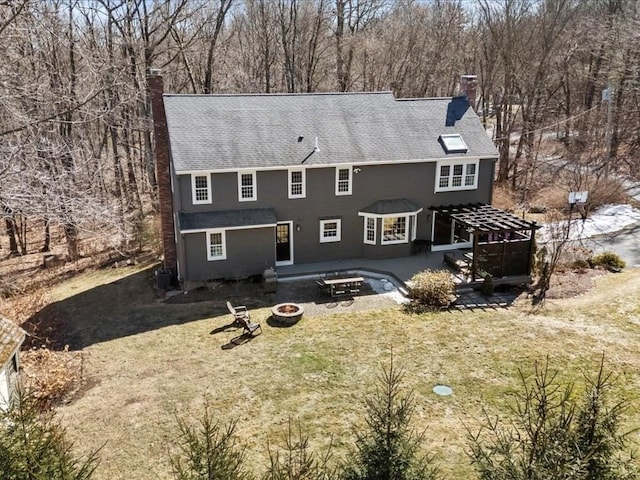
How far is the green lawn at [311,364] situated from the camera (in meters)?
11.9

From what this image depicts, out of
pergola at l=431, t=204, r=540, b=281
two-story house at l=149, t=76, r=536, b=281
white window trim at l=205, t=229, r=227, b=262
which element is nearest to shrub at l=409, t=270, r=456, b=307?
pergola at l=431, t=204, r=540, b=281

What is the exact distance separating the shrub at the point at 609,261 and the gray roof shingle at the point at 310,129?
6.09 metres

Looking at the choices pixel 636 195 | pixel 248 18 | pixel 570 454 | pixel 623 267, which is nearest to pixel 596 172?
pixel 636 195

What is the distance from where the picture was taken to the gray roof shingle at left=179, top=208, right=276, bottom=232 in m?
19.5

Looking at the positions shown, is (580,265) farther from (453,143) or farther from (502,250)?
(453,143)

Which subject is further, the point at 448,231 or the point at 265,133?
the point at 448,231

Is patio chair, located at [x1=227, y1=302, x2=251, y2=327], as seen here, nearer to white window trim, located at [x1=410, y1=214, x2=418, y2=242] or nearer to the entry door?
the entry door

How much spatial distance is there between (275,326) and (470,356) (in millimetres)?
6200

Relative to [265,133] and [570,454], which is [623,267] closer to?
[265,133]

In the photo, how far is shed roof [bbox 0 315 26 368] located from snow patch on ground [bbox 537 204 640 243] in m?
20.4

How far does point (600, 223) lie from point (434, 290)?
13.0 m

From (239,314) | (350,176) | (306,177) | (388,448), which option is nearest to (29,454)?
(388,448)

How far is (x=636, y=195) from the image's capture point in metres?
30.6

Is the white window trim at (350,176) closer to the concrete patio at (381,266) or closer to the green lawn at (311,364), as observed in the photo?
the concrete patio at (381,266)
